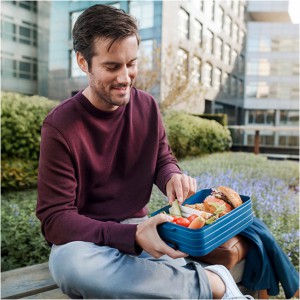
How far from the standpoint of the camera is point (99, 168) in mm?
1092

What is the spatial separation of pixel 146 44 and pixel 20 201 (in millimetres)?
1460

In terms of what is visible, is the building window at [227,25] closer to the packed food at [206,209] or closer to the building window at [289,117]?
the building window at [289,117]

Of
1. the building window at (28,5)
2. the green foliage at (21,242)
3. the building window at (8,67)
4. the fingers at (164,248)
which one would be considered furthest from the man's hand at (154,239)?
A: the building window at (8,67)

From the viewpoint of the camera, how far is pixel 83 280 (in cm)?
89

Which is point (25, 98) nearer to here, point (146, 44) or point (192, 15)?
point (146, 44)

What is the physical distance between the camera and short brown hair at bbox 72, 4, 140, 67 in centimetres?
98

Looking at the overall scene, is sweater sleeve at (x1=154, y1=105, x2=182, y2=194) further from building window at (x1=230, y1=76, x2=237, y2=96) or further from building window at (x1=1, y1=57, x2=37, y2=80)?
building window at (x1=1, y1=57, x2=37, y2=80)

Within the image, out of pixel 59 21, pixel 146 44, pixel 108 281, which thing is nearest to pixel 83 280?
pixel 108 281

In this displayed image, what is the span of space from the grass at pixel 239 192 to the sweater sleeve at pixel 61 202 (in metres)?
0.76

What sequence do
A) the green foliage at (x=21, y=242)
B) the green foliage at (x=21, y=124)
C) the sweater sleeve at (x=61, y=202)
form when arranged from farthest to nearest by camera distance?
1. the green foliage at (x=21, y=124)
2. the green foliage at (x=21, y=242)
3. the sweater sleeve at (x=61, y=202)

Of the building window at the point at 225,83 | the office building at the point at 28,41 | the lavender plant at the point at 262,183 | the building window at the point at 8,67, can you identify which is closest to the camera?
the lavender plant at the point at 262,183

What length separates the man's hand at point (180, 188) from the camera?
1092 millimetres

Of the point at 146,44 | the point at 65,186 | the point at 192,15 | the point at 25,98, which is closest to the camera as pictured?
the point at 65,186

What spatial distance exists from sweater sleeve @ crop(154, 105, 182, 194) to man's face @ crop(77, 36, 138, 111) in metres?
0.25
